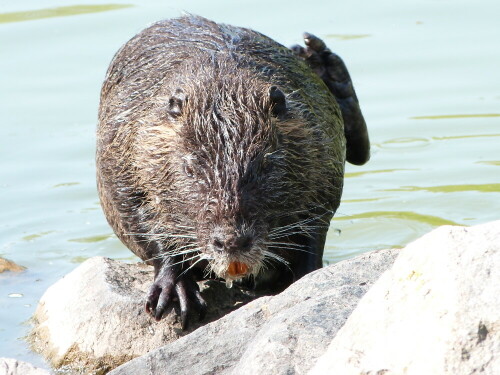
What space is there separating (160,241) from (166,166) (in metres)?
0.45

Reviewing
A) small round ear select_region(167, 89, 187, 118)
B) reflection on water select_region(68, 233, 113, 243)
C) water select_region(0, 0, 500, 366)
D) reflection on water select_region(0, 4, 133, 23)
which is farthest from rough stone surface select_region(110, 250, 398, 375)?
reflection on water select_region(0, 4, 133, 23)

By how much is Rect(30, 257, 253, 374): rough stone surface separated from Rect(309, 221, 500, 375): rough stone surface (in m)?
2.34

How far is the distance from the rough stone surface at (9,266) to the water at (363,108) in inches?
2.9

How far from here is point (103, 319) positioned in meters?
5.92

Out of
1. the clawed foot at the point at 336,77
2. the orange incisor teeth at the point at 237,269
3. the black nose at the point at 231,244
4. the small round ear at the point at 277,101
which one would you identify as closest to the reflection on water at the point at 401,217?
the clawed foot at the point at 336,77

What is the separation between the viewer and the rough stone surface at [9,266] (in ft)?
25.9

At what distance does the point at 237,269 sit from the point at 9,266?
3.05m

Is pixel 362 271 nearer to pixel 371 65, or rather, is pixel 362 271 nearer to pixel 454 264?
pixel 454 264

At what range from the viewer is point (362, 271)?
511 cm

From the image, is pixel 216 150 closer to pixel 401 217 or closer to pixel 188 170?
pixel 188 170

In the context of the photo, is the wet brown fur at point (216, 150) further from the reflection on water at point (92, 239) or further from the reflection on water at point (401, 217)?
the reflection on water at point (401, 217)

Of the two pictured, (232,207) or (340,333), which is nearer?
(340,333)

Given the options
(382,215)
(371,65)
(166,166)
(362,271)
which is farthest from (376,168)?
(362,271)

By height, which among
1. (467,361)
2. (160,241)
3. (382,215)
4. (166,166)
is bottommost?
(382,215)
